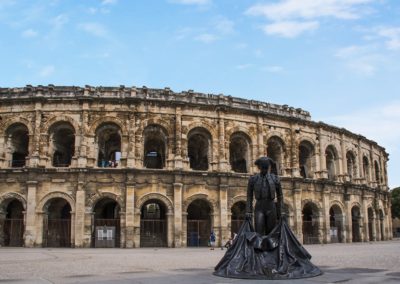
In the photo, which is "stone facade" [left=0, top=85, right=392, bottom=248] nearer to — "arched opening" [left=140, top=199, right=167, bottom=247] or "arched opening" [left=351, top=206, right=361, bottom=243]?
"arched opening" [left=140, top=199, right=167, bottom=247]

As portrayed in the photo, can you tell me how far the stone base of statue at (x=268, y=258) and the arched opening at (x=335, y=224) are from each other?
20.6 meters

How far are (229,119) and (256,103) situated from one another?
90.1 inches

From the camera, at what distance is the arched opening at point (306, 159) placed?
90.9 ft

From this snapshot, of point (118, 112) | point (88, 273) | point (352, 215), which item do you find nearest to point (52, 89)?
point (118, 112)

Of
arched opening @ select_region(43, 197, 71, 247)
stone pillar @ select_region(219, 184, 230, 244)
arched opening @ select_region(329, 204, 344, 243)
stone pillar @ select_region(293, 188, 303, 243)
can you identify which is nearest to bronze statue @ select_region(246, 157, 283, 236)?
stone pillar @ select_region(219, 184, 230, 244)

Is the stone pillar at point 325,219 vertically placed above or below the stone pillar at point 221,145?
below

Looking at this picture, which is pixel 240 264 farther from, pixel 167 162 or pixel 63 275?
pixel 167 162

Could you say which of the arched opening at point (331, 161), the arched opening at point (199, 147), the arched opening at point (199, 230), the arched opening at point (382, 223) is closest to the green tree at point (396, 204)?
the arched opening at point (382, 223)

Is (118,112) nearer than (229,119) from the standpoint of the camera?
Yes

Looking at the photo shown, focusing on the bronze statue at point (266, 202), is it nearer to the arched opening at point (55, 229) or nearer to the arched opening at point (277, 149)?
the arched opening at point (55, 229)

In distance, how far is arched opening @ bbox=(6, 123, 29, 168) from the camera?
23.3 m

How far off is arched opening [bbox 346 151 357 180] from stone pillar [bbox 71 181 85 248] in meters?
19.0

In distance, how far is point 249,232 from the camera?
8242 millimetres

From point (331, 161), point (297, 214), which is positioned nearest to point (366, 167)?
point (331, 161)
